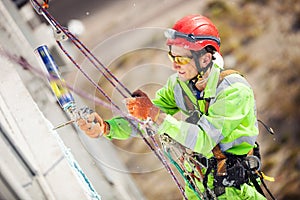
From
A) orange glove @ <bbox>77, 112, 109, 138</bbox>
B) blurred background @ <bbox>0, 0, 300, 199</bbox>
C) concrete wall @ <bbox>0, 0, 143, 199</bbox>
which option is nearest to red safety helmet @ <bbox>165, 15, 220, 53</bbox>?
orange glove @ <bbox>77, 112, 109, 138</bbox>

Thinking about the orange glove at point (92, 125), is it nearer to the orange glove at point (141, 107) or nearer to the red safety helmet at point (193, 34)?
the orange glove at point (141, 107)

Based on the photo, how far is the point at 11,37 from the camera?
201 centimetres

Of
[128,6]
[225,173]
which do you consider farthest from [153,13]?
[225,173]

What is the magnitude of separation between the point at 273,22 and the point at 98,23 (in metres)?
1.66

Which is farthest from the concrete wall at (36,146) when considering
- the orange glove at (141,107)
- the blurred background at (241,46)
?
the orange glove at (141,107)

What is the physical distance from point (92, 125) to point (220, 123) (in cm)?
37

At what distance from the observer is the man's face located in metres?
1.42

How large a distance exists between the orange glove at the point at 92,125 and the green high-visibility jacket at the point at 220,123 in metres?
0.09

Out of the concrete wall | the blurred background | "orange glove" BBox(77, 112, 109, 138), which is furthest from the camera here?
the blurred background

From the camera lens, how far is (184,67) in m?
1.44

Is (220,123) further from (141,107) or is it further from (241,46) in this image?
(241,46)

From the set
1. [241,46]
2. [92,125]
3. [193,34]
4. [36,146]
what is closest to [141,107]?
[92,125]

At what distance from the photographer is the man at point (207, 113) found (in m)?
1.37

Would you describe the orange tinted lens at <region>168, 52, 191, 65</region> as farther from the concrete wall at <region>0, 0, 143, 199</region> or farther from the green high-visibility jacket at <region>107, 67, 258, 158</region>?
the concrete wall at <region>0, 0, 143, 199</region>
